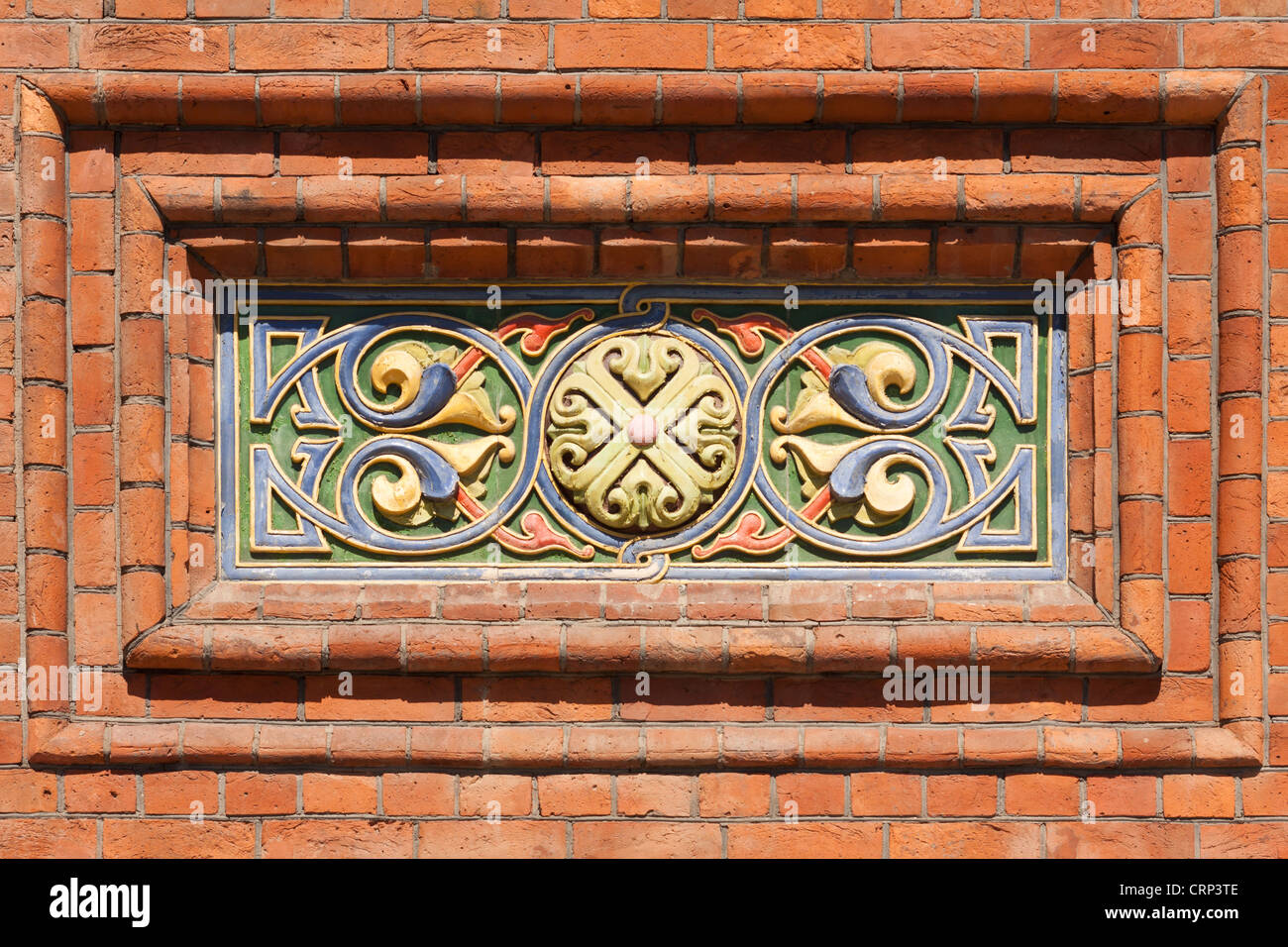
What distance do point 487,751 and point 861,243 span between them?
1685 mm

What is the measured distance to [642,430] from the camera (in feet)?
11.7

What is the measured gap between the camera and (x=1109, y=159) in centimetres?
352

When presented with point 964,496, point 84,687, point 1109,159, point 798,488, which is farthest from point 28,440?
point 1109,159

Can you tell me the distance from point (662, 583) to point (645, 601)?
A: 3.2 inches

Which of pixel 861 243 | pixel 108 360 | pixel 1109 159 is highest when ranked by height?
pixel 1109 159

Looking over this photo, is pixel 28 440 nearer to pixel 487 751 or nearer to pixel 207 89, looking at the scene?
pixel 207 89

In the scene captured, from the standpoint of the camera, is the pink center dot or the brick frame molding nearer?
the brick frame molding

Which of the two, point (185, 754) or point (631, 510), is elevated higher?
point (631, 510)

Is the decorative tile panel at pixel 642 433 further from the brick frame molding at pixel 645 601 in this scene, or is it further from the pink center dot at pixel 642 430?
the brick frame molding at pixel 645 601

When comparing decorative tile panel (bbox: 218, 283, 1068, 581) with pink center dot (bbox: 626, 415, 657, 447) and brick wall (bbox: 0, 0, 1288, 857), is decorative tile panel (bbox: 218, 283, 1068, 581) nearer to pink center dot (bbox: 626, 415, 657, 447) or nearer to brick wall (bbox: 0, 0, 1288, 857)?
pink center dot (bbox: 626, 415, 657, 447)

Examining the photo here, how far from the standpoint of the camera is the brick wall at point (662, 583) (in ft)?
11.3

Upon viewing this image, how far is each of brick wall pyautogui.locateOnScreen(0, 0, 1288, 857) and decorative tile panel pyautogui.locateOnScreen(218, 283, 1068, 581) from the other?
0.11 metres

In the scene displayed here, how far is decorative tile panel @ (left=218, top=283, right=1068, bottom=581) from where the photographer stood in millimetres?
3576

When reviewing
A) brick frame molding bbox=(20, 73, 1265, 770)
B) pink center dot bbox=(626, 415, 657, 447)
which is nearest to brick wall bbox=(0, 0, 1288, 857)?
brick frame molding bbox=(20, 73, 1265, 770)
